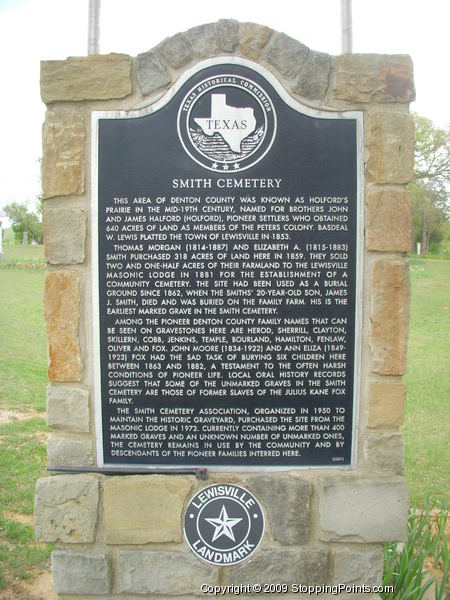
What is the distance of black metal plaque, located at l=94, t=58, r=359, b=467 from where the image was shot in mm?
2654

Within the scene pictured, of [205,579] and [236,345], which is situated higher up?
[236,345]

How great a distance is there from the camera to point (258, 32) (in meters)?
2.59

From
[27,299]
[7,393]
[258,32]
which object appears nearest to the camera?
[258,32]

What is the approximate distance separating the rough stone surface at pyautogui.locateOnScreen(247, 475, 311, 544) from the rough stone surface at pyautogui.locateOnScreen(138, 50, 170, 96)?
1.97 metres

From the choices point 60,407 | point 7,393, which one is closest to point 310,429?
point 60,407

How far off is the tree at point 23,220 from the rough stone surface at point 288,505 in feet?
144

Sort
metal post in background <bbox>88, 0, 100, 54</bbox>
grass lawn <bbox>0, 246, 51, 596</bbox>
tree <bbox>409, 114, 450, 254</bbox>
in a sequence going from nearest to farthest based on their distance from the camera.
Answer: metal post in background <bbox>88, 0, 100, 54</bbox> → grass lawn <bbox>0, 246, 51, 596</bbox> → tree <bbox>409, 114, 450, 254</bbox>

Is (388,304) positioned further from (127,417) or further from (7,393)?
(7,393)

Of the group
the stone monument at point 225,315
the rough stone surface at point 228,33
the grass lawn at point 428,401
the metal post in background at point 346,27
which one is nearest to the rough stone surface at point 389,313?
the stone monument at point 225,315

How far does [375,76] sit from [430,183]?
2522 centimetres

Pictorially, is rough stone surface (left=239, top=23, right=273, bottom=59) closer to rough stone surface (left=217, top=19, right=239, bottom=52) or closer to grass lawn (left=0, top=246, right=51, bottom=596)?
rough stone surface (left=217, top=19, right=239, bottom=52)

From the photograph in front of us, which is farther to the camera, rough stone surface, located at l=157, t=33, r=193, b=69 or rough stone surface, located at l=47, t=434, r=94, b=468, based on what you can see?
rough stone surface, located at l=47, t=434, r=94, b=468

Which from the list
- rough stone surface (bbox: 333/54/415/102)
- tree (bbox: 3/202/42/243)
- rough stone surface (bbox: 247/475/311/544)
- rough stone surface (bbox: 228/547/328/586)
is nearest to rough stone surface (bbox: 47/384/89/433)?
rough stone surface (bbox: 247/475/311/544)

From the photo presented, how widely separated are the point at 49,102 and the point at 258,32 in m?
1.04
